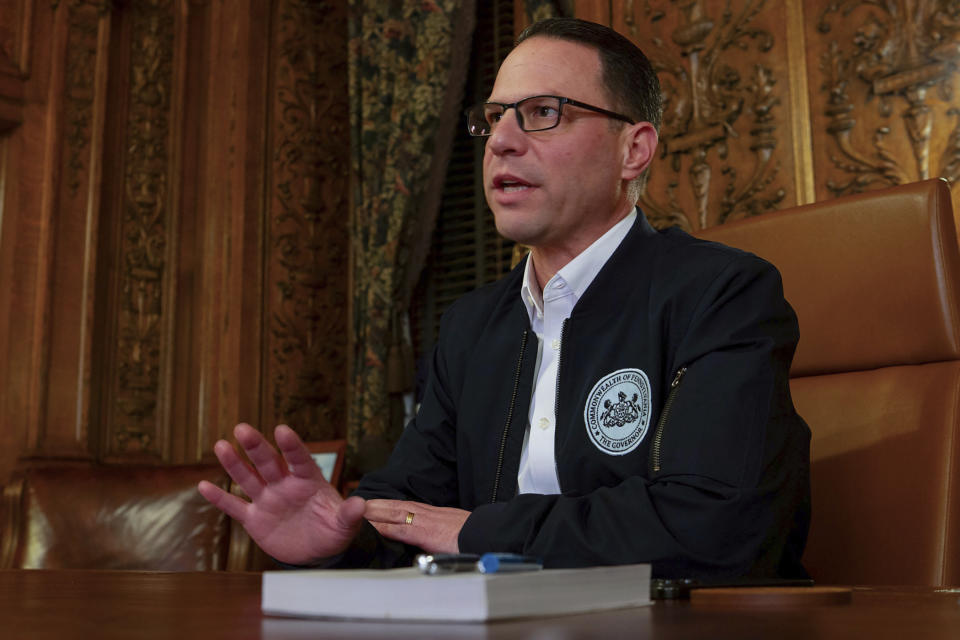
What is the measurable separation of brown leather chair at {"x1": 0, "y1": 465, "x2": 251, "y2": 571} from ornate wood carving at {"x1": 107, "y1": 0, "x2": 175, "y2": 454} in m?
2.50

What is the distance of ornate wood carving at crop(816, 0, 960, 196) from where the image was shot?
2551mm

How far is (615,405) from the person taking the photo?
140 centimetres

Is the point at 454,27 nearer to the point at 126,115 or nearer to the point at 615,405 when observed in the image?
the point at 126,115

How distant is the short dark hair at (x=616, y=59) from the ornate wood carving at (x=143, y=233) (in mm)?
3299

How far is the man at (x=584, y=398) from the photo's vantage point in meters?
1.16

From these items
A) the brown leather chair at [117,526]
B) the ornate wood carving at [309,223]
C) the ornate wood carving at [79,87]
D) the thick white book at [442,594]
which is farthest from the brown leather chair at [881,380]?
the ornate wood carving at [79,87]

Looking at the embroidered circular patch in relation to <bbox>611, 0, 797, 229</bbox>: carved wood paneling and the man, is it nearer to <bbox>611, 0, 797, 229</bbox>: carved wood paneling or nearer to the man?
the man

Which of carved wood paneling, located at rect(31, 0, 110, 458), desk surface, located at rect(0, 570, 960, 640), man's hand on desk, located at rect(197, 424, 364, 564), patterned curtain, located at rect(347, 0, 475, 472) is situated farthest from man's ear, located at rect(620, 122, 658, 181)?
carved wood paneling, located at rect(31, 0, 110, 458)

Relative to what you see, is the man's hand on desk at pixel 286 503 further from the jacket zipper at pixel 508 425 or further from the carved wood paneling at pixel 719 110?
the carved wood paneling at pixel 719 110

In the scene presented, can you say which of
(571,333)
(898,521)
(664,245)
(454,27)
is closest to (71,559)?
(571,333)

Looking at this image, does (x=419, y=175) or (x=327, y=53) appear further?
(x=327, y=53)

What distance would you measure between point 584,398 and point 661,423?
0.18 m

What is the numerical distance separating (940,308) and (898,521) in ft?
1.08

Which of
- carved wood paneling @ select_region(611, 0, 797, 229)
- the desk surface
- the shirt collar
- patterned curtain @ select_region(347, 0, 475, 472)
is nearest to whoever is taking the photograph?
the desk surface
